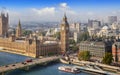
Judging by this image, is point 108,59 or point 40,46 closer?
point 108,59

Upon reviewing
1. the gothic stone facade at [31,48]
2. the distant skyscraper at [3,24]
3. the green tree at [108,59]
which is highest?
the distant skyscraper at [3,24]

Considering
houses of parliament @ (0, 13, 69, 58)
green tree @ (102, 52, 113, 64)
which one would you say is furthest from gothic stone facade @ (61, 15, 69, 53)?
green tree @ (102, 52, 113, 64)

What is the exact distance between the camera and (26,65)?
21312 millimetres

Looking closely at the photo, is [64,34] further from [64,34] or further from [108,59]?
[108,59]

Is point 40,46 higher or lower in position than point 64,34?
lower

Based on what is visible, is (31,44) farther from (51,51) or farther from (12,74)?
(12,74)

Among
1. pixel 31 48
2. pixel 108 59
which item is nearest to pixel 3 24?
pixel 31 48

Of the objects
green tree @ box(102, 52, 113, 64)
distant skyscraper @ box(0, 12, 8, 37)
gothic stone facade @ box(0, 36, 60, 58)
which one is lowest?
green tree @ box(102, 52, 113, 64)

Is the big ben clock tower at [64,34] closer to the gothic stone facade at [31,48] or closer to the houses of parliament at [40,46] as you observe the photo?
the houses of parliament at [40,46]

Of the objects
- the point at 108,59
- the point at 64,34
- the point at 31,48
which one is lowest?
the point at 108,59

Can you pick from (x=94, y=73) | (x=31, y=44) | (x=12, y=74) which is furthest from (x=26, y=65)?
(x=31, y=44)

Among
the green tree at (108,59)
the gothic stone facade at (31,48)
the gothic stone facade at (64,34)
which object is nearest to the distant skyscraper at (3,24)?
the gothic stone facade at (31,48)

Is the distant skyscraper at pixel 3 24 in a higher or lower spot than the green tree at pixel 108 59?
higher

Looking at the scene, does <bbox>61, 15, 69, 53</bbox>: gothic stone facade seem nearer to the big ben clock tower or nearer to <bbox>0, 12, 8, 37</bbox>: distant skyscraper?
the big ben clock tower
